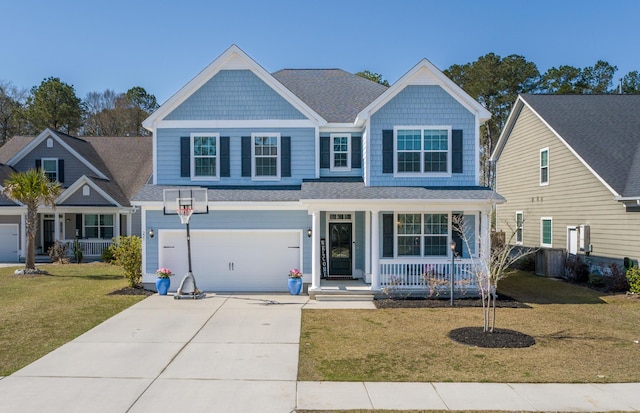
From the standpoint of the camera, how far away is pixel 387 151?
610 inches

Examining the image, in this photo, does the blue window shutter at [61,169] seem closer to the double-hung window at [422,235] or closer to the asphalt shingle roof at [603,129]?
the double-hung window at [422,235]

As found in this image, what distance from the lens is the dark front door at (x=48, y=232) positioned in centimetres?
2488

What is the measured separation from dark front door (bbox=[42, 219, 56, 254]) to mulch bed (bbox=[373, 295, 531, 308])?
64.1ft

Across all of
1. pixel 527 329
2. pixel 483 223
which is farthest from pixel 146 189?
pixel 527 329

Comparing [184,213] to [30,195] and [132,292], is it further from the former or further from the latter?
[30,195]

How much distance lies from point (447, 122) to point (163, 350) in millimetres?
11285

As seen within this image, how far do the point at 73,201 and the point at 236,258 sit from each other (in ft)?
42.4

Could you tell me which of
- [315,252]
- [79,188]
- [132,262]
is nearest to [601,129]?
[315,252]

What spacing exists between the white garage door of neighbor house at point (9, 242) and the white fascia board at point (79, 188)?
2.85 meters

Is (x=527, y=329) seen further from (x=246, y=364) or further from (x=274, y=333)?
(x=246, y=364)

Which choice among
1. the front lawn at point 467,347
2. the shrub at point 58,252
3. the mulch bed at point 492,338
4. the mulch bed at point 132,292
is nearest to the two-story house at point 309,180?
the mulch bed at point 132,292

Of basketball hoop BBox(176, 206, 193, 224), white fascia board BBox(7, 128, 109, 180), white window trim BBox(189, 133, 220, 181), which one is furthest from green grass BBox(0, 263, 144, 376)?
white fascia board BBox(7, 128, 109, 180)

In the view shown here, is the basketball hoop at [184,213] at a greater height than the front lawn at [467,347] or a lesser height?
greater

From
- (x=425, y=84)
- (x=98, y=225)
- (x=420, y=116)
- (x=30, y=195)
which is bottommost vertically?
(x=98, y=225)
